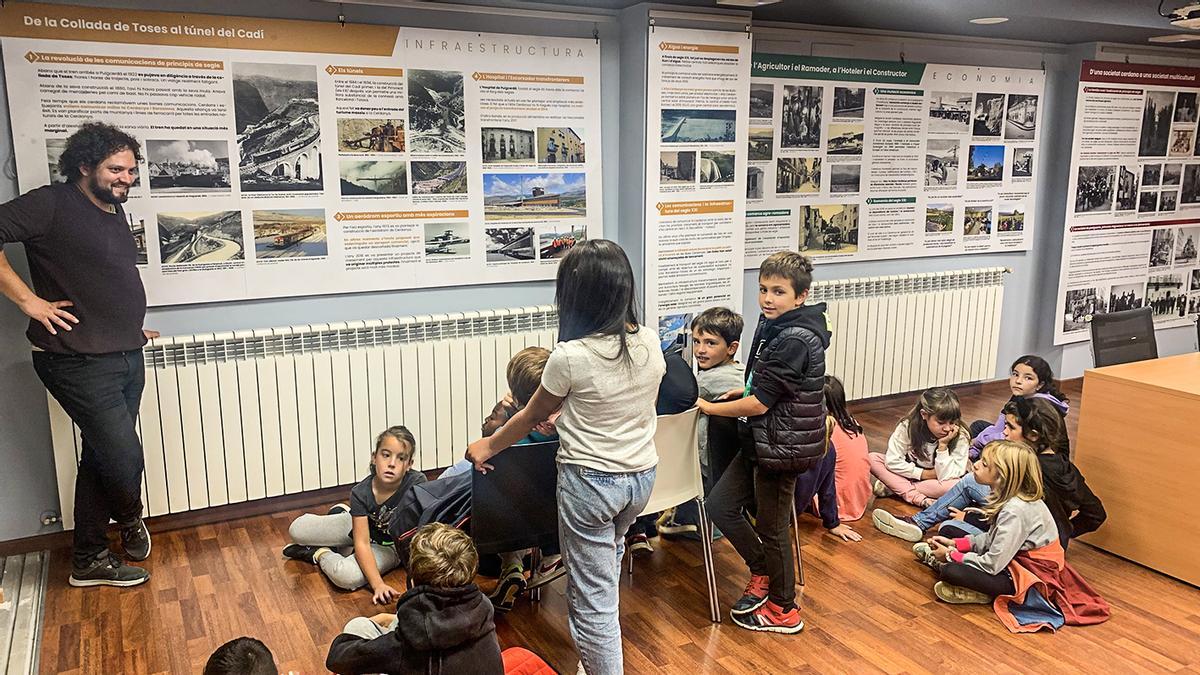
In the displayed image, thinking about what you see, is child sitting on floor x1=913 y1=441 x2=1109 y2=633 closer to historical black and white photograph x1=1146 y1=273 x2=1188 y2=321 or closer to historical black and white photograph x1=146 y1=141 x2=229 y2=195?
historical black and white photograph x1=146 y1=141 x2=229 y2=195

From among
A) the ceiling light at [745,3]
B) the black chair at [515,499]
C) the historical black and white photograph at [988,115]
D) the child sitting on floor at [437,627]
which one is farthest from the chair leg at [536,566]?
the historical black and white photograph at [988,115]

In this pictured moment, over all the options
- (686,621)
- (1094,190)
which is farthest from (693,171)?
(1094,190)

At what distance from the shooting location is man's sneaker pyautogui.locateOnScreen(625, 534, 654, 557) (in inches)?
159

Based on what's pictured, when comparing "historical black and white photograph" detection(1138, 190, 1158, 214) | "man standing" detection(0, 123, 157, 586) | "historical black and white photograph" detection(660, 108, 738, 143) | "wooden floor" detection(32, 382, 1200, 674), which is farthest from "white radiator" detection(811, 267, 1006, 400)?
"man standing" detection(0, 123, 157, 586)

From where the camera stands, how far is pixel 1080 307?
6.93 metres

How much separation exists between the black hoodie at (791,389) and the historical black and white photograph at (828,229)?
274 centimetres

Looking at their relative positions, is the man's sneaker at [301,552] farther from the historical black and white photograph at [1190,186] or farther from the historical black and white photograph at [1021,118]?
the historical black and white photograph at [1190,186]

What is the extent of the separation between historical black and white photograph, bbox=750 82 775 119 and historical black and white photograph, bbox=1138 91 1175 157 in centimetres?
340

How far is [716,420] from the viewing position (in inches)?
144

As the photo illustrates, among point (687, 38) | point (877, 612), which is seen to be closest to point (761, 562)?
point (877, 612)

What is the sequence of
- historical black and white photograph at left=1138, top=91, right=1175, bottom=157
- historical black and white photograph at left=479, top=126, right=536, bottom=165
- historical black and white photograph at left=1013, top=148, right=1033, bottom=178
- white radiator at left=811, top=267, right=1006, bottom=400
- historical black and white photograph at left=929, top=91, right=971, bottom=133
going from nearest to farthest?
historical black and white photograph at left=479, top=126, right=536, bottom=165 → white radiator at left=811, top=267, right=1006, bottom=400 → historical black and white photograph at left=929, top=91, right=971, bottom=133 → historical black and white photograph at left=1013, top=148, right=1033, bottom=178 → historical black and white photograph at left=1138, top=91, right=1175, bottom=157

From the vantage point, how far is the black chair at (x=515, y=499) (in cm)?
297

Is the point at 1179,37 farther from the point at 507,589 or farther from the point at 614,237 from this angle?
the point at 507,589

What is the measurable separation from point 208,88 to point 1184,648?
473 cm
